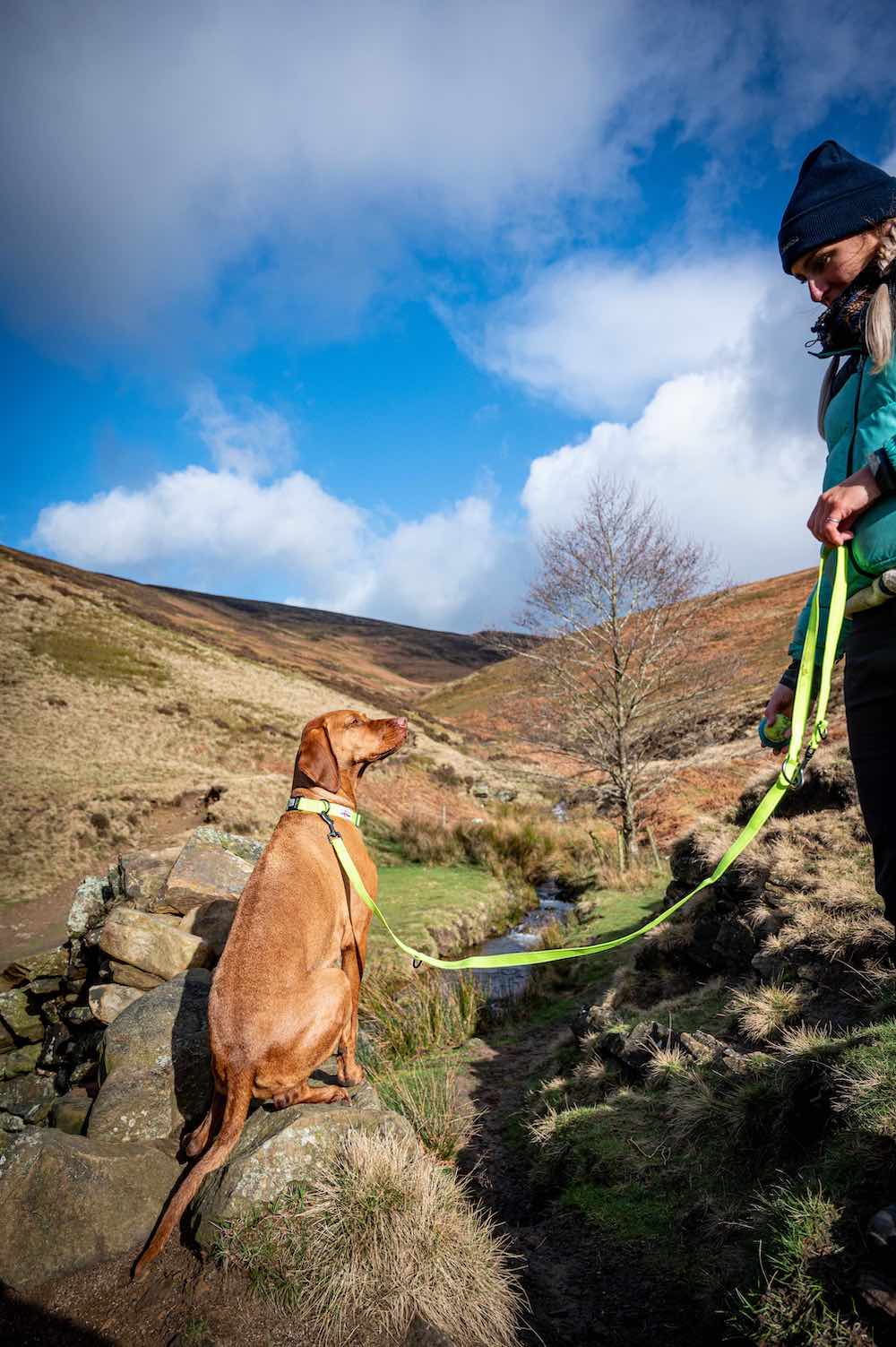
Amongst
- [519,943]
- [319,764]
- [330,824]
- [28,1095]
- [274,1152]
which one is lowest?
[519,943]

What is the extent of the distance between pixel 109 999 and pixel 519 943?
6138 millimetres

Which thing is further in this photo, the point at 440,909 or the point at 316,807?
the point at 440,909

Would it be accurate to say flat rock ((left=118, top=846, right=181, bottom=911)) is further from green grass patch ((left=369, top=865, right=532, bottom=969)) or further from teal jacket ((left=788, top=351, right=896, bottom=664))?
teal jacket ((left=788, top=351, right=896, bottom=664))

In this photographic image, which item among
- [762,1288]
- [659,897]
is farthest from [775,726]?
[659,897]

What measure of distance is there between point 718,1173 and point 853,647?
2.74m

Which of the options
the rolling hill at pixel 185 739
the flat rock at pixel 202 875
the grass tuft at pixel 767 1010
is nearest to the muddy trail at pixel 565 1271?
the grass tuft at pixel 767 1010

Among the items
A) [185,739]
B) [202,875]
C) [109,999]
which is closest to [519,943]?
[202,875]

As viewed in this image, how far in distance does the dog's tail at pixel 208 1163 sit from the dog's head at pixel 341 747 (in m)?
1.71

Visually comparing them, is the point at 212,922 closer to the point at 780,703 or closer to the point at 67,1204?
the point at 67,1204

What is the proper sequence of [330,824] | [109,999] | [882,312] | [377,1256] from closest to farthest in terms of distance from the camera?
[882,312], [377,1256], [330,824], [109,999]

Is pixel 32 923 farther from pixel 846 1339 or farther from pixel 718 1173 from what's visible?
pixel 846 1339

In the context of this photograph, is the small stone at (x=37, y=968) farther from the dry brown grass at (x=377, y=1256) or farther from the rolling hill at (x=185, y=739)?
the dry brown grass at (x=377, y=1256)

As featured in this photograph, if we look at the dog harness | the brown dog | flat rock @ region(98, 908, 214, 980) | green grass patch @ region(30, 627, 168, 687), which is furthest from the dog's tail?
green grass patch @ region(30, 627, 168, 687)

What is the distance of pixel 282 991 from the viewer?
128 inches
